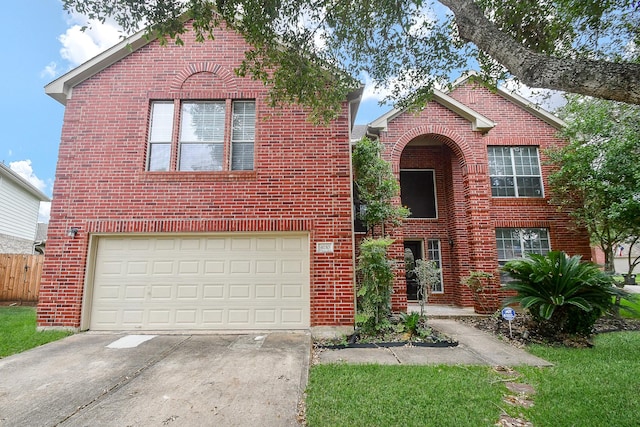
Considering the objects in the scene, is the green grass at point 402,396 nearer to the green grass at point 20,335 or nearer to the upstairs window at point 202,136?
the upstairs window at point 202,136

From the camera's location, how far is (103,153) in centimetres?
690

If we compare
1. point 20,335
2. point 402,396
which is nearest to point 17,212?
point 20,335

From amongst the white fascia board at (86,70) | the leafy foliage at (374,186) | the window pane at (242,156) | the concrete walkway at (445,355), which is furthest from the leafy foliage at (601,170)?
the white fascia board at (86,70)

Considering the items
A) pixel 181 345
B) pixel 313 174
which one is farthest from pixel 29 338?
pixel 313 174

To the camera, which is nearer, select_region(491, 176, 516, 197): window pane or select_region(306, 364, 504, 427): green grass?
select_region(306, 364, 504, 427): green grass

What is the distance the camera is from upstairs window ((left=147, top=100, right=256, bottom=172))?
7027 mm

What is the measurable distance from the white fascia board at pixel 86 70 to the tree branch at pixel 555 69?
682 centimetres

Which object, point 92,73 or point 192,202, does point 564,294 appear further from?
point 92,73

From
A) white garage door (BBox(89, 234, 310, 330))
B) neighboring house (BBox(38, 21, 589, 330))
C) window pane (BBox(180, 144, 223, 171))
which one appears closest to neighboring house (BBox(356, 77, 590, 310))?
neighboring house (BBox(38, 21, 589, 330))

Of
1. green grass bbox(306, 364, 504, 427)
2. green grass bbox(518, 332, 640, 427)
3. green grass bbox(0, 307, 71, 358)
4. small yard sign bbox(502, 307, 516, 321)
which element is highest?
small yard sign bbox(502, 307, 516, 321)

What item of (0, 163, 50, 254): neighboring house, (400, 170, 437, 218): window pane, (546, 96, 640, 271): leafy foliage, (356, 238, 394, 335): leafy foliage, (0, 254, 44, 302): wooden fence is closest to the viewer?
(356, 238, 394, 335): leafy foliage

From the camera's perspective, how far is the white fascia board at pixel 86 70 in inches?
278

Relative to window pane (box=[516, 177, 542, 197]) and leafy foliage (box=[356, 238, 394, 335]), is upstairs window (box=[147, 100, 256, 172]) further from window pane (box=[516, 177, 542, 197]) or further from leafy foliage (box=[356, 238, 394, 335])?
window pane (box=[516, 177, 542, 197])

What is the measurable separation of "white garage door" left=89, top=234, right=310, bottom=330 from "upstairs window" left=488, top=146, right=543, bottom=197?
24.5 feet
